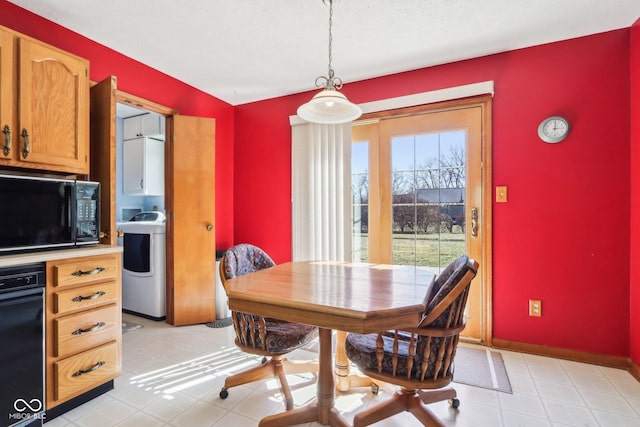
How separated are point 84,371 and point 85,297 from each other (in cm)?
42

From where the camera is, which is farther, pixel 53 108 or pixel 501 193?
pixel 501 193

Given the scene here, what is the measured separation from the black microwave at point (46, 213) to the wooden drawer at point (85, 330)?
0.42 m

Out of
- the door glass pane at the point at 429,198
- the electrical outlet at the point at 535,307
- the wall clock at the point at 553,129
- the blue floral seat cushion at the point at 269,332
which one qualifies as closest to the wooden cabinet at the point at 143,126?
the blue floral seat cushion at the point at 269,332

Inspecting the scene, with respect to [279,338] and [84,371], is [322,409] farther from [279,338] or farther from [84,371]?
[84,371]

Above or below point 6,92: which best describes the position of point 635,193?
below

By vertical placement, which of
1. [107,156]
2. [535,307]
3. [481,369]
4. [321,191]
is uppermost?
[107,156]

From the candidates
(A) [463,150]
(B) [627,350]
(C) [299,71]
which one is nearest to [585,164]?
(A) [463,150]

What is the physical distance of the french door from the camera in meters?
2.53

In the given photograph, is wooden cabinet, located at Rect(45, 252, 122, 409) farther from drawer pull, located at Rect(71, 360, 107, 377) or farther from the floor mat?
the floor mat

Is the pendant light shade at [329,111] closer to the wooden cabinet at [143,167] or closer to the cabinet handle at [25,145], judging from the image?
the cabinet handle at [25,145]

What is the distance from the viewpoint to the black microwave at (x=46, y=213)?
1.54m

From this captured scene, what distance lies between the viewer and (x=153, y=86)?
109 inches

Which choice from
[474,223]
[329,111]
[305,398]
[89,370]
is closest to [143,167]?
[89,370]

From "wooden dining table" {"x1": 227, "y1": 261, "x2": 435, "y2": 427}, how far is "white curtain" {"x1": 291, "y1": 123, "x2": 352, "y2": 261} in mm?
1200
